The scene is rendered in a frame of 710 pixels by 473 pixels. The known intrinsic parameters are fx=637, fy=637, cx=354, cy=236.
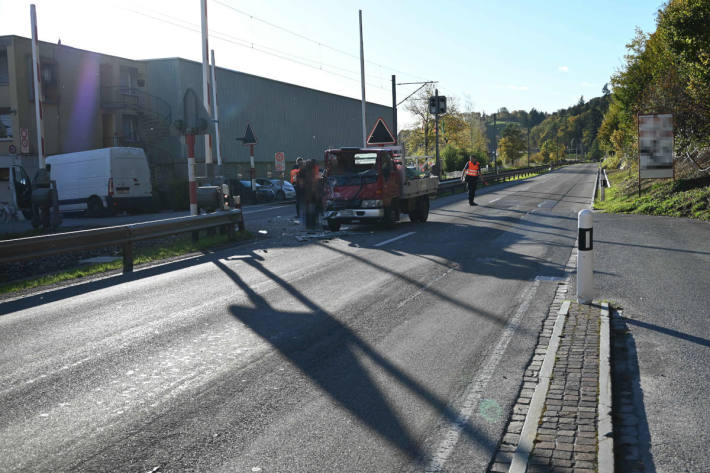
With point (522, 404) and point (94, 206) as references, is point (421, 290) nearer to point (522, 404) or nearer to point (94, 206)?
point (522, 404)

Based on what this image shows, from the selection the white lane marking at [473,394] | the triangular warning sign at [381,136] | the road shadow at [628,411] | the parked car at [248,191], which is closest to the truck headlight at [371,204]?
the triangular warning sign at [381,136]

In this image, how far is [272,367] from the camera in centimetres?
520

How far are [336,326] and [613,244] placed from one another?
8252 mm

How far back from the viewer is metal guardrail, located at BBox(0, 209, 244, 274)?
9297 millimetres

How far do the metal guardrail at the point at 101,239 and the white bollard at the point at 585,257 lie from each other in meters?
7.29

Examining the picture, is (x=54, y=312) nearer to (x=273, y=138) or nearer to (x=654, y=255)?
(x=654, y=255)

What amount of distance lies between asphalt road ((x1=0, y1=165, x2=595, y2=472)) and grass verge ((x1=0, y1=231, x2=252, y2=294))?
32.5 inches

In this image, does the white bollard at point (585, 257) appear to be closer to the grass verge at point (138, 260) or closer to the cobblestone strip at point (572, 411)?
the cobblestone strip at point (572, 411)

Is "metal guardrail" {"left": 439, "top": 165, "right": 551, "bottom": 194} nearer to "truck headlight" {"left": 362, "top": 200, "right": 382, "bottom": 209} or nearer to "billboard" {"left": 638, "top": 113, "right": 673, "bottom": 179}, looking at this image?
"billboard" {"left": 638, "top": 113, "right": 673, "bottom": 179}

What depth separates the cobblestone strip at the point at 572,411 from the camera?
3.43 m

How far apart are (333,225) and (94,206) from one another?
45.5 ft

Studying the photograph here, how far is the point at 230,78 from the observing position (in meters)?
42.5

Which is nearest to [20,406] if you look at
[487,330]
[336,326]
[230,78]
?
[336,326]

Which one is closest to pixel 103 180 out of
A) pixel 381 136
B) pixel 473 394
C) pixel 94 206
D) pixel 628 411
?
pixel 94 206
